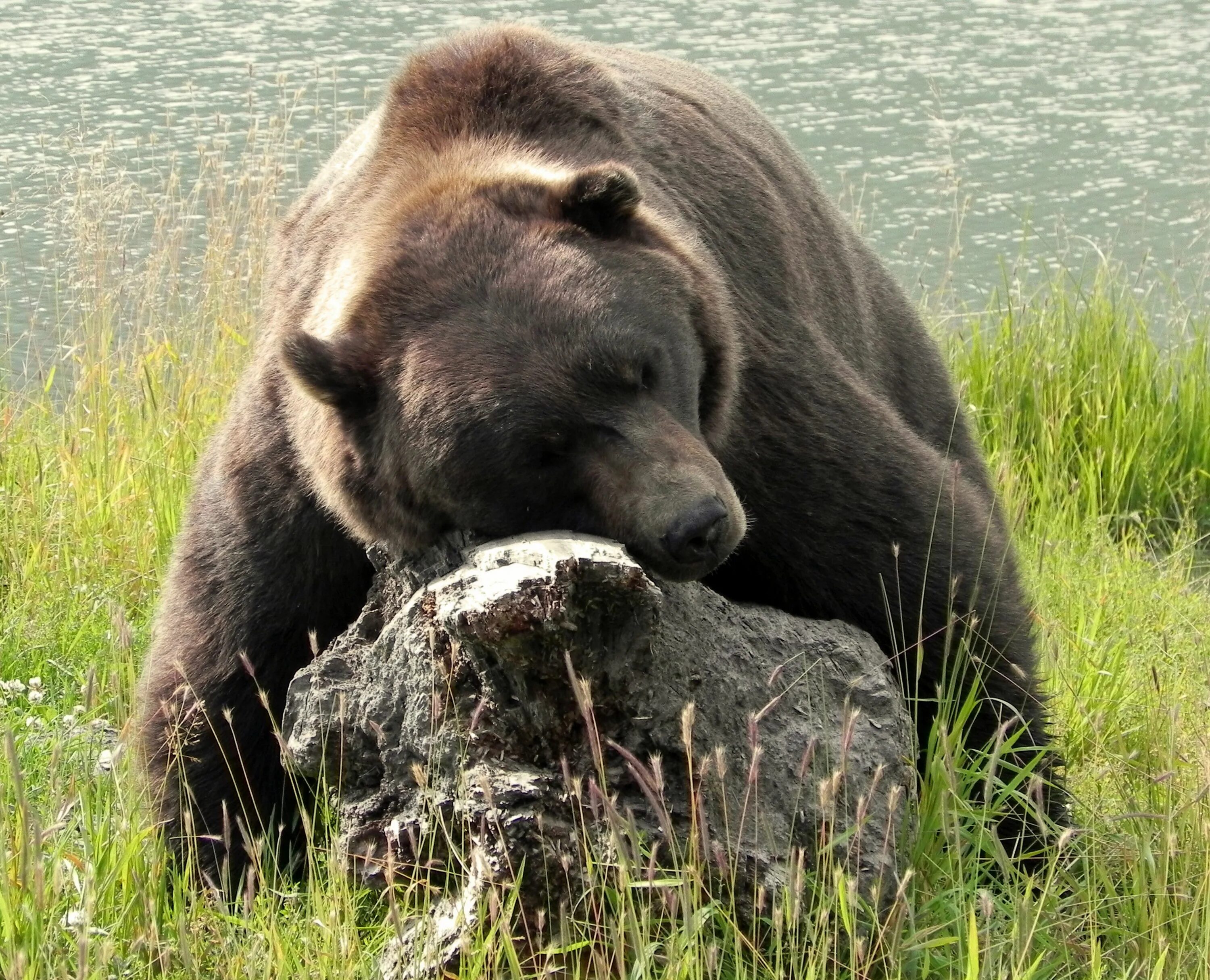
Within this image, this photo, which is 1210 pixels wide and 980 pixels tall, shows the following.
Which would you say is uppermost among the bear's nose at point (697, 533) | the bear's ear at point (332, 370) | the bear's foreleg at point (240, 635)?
the bear's ear at point (332, 370)

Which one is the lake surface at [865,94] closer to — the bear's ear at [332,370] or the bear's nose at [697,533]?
the bear's ear at [332,370]

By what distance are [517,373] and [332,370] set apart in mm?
400

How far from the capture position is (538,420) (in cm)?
312

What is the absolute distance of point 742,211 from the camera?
14.0ft

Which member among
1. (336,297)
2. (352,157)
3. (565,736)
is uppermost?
(352,157)

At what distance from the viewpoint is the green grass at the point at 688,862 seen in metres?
2.69

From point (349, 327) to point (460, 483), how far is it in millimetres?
447

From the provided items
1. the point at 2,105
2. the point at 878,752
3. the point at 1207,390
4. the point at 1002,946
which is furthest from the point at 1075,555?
the point at 2,105

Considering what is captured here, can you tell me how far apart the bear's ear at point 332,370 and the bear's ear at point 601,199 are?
55 cm

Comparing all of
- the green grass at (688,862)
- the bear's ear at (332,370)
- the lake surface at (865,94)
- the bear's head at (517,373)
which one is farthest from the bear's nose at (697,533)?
the lake surface at (865,94)

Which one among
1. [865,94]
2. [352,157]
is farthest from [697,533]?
[865,94]

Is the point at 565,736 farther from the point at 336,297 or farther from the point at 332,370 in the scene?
the point at 336,297

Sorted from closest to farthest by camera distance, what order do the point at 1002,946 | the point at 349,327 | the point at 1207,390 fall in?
the point at 1002,946
the point at 349,327
the point at 1207,390

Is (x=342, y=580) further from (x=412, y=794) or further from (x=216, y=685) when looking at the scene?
(x=412, y=794)
